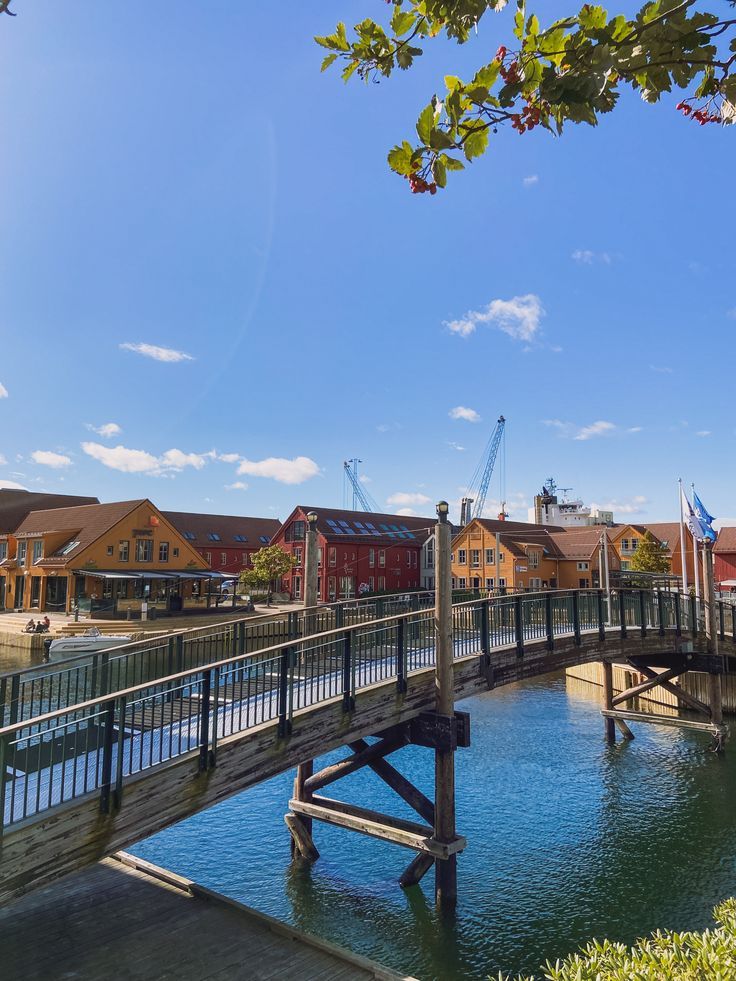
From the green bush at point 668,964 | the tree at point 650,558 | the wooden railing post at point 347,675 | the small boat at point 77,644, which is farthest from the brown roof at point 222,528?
the green bush at point 668,964

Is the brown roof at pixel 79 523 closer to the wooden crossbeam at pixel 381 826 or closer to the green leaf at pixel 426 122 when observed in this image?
the wooden crossbeam at pixel 381 826

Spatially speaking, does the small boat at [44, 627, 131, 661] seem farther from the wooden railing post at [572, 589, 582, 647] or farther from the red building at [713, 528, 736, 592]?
the red building at [713, 528, 736, 592]

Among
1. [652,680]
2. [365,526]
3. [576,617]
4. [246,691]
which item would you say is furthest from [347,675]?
[365,526]

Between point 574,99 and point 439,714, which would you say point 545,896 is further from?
point 574,99

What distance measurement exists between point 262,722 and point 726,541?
65.1m

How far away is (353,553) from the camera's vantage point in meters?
67.4

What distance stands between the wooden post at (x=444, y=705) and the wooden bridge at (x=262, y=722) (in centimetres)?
9

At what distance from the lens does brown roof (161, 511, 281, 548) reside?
74.1 meters

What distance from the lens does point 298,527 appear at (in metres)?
68.0

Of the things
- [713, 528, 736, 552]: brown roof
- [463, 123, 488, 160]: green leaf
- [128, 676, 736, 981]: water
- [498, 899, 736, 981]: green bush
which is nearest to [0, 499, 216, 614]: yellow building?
[128, 676, 736, 981]: water

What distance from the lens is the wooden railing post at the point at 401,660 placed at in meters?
11.6

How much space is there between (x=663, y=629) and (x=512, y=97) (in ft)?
66.0

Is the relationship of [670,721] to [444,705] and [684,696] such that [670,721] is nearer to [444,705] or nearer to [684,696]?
[684,696]

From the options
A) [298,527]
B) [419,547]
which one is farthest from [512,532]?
[298,527]
